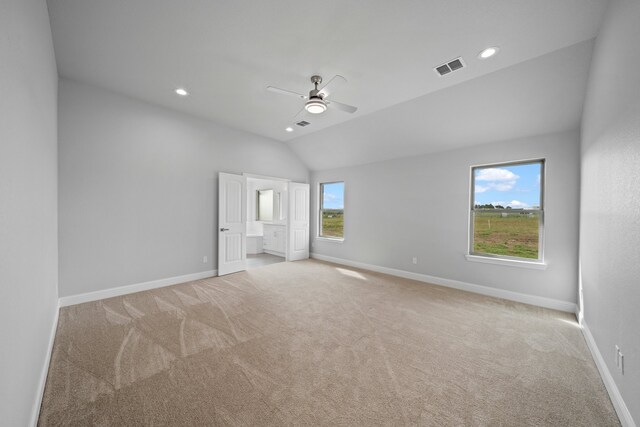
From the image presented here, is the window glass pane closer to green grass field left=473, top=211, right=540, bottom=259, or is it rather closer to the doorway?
green grass field left=473, top=211, right=540, bottom=259

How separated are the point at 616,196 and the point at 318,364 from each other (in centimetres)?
272

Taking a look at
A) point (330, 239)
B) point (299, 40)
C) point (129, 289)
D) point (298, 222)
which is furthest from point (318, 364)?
point (298, 222)

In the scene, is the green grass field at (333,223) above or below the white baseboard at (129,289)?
above

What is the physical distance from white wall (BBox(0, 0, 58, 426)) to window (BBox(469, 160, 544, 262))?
17.1 ft

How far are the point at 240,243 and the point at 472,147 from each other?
192 inches

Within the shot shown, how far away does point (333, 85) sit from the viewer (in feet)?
11.0

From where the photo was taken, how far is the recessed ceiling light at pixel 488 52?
8.41ft

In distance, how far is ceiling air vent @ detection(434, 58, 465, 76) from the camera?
2.80 meters

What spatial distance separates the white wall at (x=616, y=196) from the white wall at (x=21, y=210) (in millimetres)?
3322

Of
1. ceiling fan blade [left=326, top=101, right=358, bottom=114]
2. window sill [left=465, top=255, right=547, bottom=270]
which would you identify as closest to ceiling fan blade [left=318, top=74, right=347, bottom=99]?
ceiling fan blade [left=326, top=101, right=358, bottom=114]

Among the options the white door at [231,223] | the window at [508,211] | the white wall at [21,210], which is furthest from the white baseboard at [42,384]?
the window at [508,211]

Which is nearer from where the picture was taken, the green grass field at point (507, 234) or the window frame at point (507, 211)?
the window frame at point (507, 211)

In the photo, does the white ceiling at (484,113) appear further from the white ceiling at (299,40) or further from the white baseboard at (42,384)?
the white baseboard at (42,384)

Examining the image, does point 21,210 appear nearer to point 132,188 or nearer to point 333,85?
point 132,188
